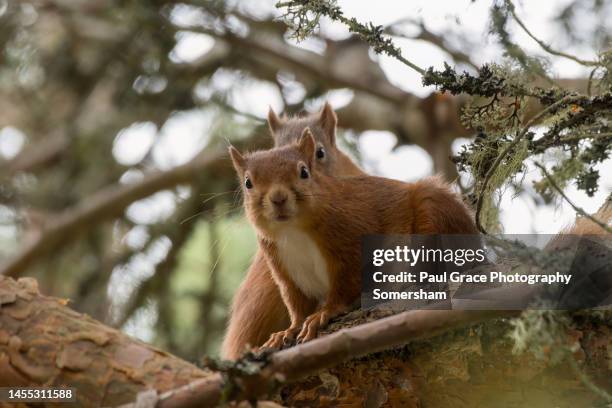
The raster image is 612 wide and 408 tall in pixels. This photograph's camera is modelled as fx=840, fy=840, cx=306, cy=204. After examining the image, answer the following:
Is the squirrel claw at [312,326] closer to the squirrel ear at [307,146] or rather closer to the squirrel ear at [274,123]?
the squirrel ear at [307,146]

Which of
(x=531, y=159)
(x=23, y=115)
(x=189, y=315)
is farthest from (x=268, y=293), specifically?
(x=23, y=115)

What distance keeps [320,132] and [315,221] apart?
1.21m

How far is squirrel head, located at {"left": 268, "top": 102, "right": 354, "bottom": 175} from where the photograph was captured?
12.2 ft

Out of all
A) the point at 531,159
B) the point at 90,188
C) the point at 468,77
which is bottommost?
the point at 531,159

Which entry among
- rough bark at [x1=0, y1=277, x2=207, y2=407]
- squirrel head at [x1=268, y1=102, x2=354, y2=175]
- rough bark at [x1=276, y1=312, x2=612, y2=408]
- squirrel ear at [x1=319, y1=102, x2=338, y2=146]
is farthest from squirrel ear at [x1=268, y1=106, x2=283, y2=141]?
rough bark at [x1=0, y1=277, x2=207, y2=407]

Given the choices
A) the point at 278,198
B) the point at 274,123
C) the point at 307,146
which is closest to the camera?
the point at 278,198

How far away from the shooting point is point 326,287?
2795mm

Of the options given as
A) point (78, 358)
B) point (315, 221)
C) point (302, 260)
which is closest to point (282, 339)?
point (302, 260)

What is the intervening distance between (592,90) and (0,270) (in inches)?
114

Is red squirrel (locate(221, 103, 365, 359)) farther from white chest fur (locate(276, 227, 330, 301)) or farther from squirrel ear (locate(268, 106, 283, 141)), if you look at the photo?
squirrel ear (locate(268, 106, 283, 141))

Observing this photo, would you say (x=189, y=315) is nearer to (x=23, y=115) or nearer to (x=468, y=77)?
(x=23, y=115)

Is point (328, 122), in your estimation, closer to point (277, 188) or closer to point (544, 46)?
point (277, 188)

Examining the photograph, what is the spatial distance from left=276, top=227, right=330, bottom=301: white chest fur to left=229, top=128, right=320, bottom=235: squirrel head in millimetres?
51

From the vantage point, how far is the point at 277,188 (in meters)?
2.72
